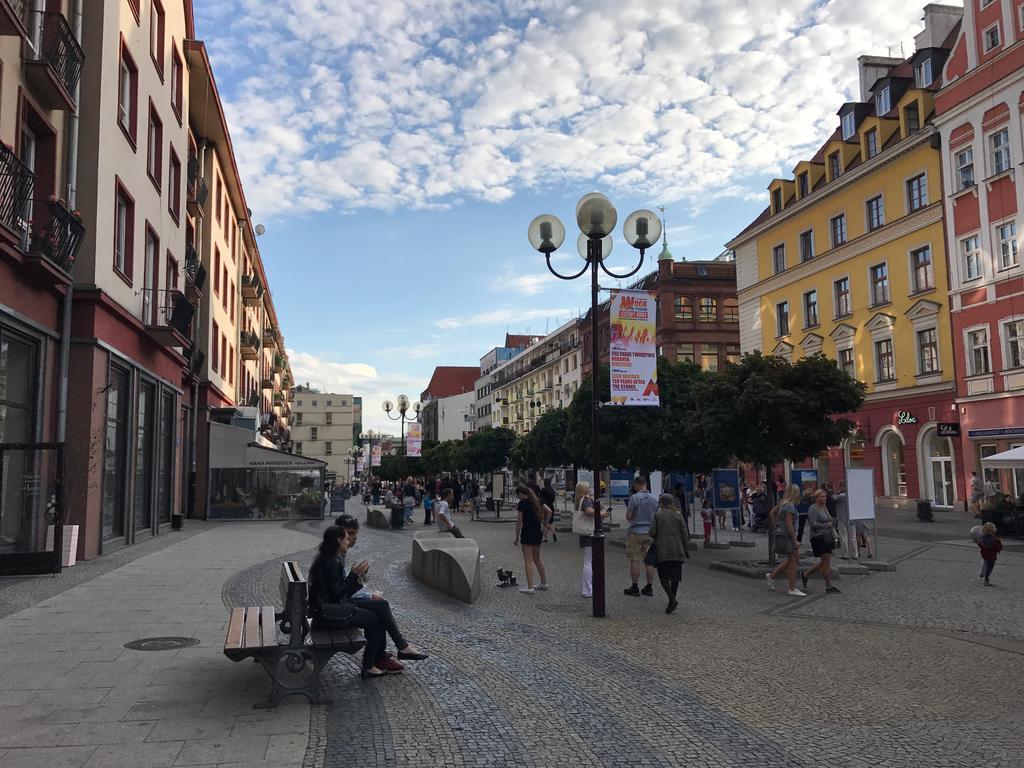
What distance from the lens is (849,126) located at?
42.7 metres

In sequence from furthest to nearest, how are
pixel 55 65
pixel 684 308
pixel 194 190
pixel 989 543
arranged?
1. pixel 684 308
2. pixel 194 190
3. pixel 55 65
4. pixel 989 543

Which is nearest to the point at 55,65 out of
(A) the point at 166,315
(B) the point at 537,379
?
(A) the point at 166,315

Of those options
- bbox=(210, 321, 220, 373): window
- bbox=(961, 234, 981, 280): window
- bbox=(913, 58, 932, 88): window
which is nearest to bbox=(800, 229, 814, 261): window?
bbox=(913, 58, 932, 88): window

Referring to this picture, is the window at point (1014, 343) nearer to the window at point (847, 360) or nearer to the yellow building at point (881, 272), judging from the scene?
the yellow building at point (881, 272)

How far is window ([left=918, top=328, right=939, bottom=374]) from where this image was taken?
34.2 m

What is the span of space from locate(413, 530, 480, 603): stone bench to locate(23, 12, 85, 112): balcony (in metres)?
10.1

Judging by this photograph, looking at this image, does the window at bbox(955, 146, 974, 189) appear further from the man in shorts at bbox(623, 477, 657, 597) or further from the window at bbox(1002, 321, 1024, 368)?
the man in shorts at bbox(623, 477, 657, 597)

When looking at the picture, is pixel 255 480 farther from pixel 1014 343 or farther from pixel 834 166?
pixel 834 166

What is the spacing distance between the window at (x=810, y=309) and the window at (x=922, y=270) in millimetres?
6953

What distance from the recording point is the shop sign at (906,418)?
1371 inches

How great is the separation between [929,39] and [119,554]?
42.5 m

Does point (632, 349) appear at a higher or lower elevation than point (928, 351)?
lower

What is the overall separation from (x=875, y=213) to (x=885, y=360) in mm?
7015

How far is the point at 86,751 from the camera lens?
198 inches
